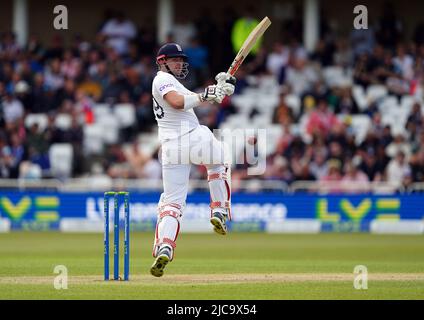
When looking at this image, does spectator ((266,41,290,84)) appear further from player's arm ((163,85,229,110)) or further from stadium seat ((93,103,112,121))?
player's arm ((163,85,229,110))

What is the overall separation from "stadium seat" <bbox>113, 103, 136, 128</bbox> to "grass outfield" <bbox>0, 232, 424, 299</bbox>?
12.9ft

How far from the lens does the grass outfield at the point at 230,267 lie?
9602 mm

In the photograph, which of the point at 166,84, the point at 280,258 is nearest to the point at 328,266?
the point at 280,258

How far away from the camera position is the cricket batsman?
10.2 m

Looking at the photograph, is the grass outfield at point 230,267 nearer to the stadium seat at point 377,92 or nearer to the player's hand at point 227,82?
the player's hand at point 227,82

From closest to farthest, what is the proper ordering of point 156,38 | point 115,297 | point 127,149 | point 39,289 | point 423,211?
point 115,297 → point 39,289 → point 423,211 → point 127,149 → point 156,38

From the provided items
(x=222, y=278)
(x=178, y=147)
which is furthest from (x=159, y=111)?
(x=222, y=278)

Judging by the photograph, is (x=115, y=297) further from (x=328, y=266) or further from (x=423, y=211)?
(x=423, y=211)

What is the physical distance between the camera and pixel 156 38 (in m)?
24.5

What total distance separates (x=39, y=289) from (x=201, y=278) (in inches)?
71.6

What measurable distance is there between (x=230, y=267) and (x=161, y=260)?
2.59 meters

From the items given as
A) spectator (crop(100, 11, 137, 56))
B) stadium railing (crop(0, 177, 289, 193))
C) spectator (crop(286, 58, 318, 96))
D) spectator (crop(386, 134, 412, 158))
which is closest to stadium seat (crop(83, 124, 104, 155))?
stadium railing (crop(0, 177, 289, 193))

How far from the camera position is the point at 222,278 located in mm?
10898

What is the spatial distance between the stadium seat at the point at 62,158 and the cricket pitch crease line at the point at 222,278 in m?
10.1
